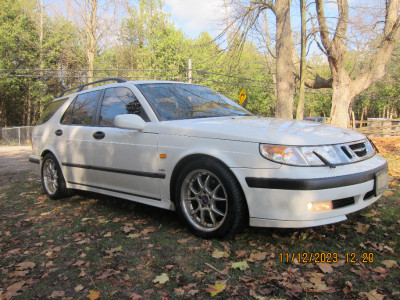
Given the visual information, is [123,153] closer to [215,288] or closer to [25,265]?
[25,265]

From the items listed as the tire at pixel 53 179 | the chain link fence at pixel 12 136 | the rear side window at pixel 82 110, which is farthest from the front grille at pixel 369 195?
the chain link fence at pixel 12 136

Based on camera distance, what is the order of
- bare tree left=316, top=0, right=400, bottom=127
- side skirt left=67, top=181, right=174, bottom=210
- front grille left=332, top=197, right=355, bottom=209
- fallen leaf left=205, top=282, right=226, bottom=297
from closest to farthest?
fallen leaf left=205, top=282, right=226, bottom=297 < front grille left=332, top=197, right=355, bottom=209 < side skirt left=67, top=181, right=174, bottom=210 < bare tree left=316, top=0, right=400, bottom=127

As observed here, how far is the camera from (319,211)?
2.62 metres

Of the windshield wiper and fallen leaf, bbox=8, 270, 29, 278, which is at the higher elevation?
the windshield wiper

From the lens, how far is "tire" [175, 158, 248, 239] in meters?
2.83

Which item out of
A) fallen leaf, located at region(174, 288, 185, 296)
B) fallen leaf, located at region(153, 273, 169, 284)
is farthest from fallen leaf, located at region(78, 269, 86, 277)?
fallen leaf, located at region(174, 288, 185, 296)

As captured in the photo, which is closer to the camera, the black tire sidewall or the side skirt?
the side skirt

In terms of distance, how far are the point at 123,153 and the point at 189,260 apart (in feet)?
5.05

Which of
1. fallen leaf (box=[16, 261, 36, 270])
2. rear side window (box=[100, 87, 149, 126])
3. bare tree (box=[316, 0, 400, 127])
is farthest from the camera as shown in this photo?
bare tree (box=[316, 0, 400, 127])

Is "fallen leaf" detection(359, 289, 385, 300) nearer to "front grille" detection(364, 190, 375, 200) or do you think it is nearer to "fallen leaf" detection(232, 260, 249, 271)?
"fallen leaf" detection(232, 260, 249, 271)

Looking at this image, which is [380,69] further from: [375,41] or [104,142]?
[104,142]

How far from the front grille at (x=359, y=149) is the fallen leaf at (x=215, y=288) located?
172 cm

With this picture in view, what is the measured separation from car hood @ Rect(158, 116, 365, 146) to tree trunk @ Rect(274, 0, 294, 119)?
6.69 metres

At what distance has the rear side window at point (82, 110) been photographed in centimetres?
439
